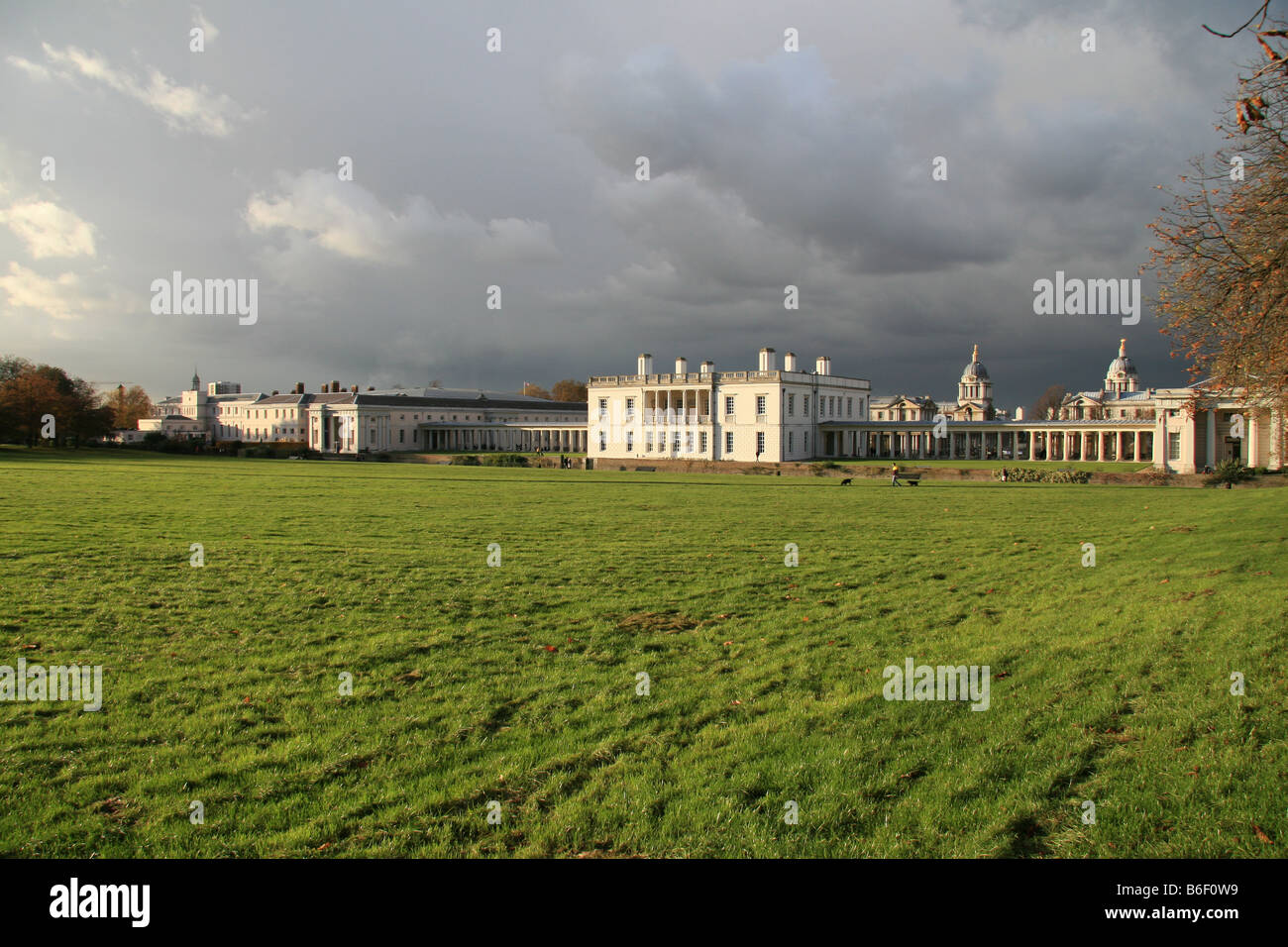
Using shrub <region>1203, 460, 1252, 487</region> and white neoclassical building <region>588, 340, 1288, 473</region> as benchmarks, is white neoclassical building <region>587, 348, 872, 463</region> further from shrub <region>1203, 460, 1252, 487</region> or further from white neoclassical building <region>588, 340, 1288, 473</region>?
shrub <region>1203, 460, 1252, 487</region>

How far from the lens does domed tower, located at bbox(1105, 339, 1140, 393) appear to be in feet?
429

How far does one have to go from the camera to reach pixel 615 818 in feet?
16.5

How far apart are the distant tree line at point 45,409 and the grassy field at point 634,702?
203ft

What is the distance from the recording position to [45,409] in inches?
2697

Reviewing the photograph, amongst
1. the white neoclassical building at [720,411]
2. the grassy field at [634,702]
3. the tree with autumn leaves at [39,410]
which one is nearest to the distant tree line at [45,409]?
the tree with autumn leaves at [39,410]

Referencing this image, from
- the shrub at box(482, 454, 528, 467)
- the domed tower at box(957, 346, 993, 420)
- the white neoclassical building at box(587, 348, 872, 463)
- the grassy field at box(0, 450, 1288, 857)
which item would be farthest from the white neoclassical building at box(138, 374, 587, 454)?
the grassy field at box(0, 450, 1288, 857)

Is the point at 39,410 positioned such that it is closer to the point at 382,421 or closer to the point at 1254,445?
the point at 382,421

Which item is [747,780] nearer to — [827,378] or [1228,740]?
[1228,740]

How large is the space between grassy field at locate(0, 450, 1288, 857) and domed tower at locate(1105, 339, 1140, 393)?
13316cm

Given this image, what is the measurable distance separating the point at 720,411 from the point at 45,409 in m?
60.3

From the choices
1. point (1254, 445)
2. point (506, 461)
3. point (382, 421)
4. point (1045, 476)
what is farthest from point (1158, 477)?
point (382, 421)

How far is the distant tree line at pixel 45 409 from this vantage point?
65356mm

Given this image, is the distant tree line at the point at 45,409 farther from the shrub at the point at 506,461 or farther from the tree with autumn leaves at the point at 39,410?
the shrub at the point at 506,461

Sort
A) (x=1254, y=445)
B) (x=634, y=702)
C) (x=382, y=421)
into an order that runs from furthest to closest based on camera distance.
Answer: (x=382, y=421)
(x=1254, y=445)
(x=634, y=702)
